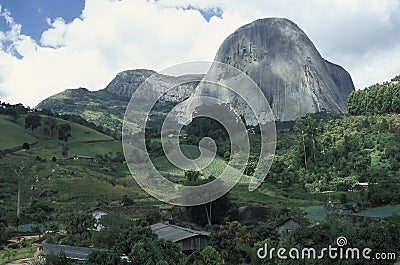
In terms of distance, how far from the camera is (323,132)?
1833 inches

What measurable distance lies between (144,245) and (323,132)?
37686 mm

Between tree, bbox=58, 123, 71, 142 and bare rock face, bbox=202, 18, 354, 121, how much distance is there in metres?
25.4

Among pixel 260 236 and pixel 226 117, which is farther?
pixel 226 117

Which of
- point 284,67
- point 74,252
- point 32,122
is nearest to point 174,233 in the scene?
point 74,252

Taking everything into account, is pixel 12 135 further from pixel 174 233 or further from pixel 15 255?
pixel 174 233

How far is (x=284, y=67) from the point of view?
8631cm

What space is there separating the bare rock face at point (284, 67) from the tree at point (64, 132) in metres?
25.4

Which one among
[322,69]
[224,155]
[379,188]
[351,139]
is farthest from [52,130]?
[322,69]

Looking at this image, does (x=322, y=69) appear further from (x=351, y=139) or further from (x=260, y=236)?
(x=260, y=236)

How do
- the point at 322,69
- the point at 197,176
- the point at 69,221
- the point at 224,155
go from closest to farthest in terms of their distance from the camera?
the point at 69,221 → the point at 197,176 → the point at 224,155 → the point at 322,69

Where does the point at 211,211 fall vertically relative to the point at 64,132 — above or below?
below

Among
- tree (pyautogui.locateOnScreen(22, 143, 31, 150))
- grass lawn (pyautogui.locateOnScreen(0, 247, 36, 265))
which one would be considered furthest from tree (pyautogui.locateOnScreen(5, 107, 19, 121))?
grass lawn (pyautogui.locateOnScreen(0, 247, 36, 265))

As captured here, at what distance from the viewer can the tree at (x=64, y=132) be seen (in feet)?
204

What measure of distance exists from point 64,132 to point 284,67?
4451 cm
